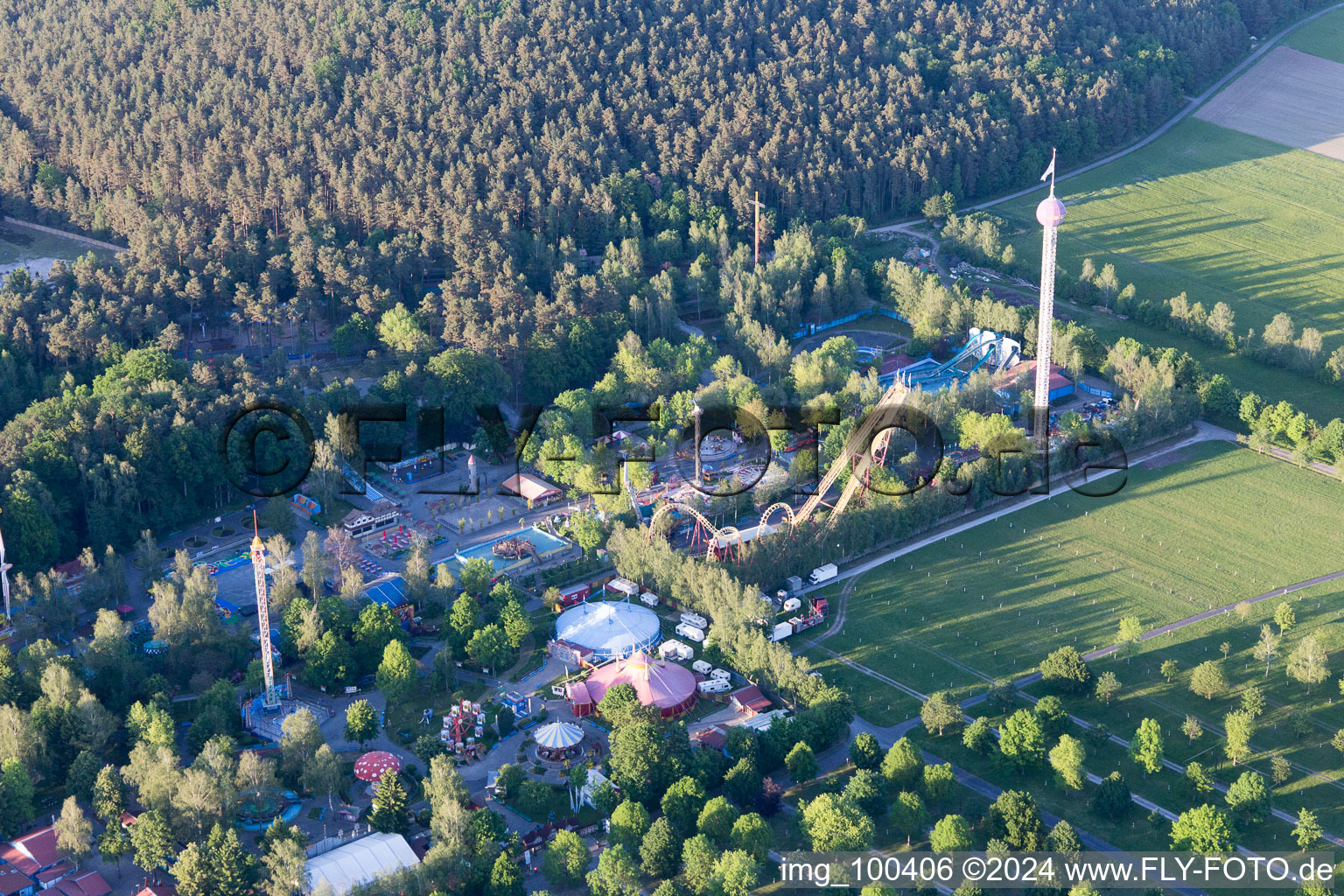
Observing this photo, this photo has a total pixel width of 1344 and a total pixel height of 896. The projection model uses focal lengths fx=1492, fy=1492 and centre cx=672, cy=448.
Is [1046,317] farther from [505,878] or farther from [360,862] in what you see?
[360,862]

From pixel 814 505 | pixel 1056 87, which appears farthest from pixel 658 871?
pixel 1056 87

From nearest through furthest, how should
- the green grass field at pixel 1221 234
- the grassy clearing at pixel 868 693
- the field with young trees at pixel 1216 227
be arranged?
the grassy clearing at pixel 868 693
the green grass field at pixel 1221 234
the field with young trees at pixel 1216 227

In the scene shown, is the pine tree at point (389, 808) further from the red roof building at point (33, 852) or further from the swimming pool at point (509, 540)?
the swimming pool at point (509, 540)

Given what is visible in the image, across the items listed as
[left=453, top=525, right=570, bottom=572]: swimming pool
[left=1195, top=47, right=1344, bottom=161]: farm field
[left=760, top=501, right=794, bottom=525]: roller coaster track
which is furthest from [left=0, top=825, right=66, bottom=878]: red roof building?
[left=1195, top=47, right=1344, bottom=161]: farm field

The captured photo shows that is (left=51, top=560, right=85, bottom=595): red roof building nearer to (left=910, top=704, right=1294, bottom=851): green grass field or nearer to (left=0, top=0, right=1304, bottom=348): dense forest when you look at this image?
(left=0, top=0, right=1304, bottom=348): dense forest

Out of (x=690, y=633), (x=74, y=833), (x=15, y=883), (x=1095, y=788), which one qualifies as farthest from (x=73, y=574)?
(x=1095, y=788)

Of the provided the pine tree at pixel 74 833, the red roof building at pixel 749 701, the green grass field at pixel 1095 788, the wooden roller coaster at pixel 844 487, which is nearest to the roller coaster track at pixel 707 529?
the wooden roller coaster at pixel 844 487
